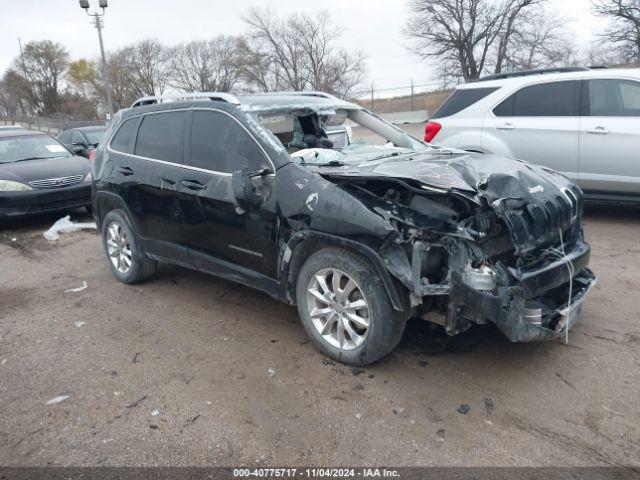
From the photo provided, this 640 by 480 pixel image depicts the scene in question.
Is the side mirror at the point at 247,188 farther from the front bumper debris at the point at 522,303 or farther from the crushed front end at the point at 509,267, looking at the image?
the front bumper debris at the point at 522,303

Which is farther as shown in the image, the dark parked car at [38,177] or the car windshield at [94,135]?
the car windshield at [94,135]

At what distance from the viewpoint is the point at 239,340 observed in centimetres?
414

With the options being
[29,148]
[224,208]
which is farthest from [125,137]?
[29,148]

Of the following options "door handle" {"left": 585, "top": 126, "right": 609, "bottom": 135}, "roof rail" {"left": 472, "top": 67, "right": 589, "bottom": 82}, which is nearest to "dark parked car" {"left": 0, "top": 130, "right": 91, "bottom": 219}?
"roof rail" {"left": 472, "top": 67, "right": 589, "bottom": 82}

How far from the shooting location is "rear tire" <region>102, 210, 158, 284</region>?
5316mm

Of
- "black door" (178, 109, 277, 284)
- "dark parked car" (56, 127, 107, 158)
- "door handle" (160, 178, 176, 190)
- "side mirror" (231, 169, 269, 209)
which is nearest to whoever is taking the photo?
"side mirror" (231, 169, 269, 209)

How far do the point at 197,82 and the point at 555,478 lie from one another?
2122 inches

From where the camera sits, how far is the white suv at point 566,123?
647cm

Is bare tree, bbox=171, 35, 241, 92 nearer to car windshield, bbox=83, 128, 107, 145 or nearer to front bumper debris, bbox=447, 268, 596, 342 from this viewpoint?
car windshield, bbox=83, 128, 107, 145

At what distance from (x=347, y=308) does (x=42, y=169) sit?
7.17 metres

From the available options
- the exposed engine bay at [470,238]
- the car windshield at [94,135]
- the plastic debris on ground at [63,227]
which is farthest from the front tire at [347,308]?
the car windshield at [94,135]

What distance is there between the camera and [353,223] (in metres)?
3.36

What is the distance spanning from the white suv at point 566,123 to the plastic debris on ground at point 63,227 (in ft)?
18.8

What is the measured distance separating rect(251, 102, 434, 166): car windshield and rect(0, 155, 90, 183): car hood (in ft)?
17.7
